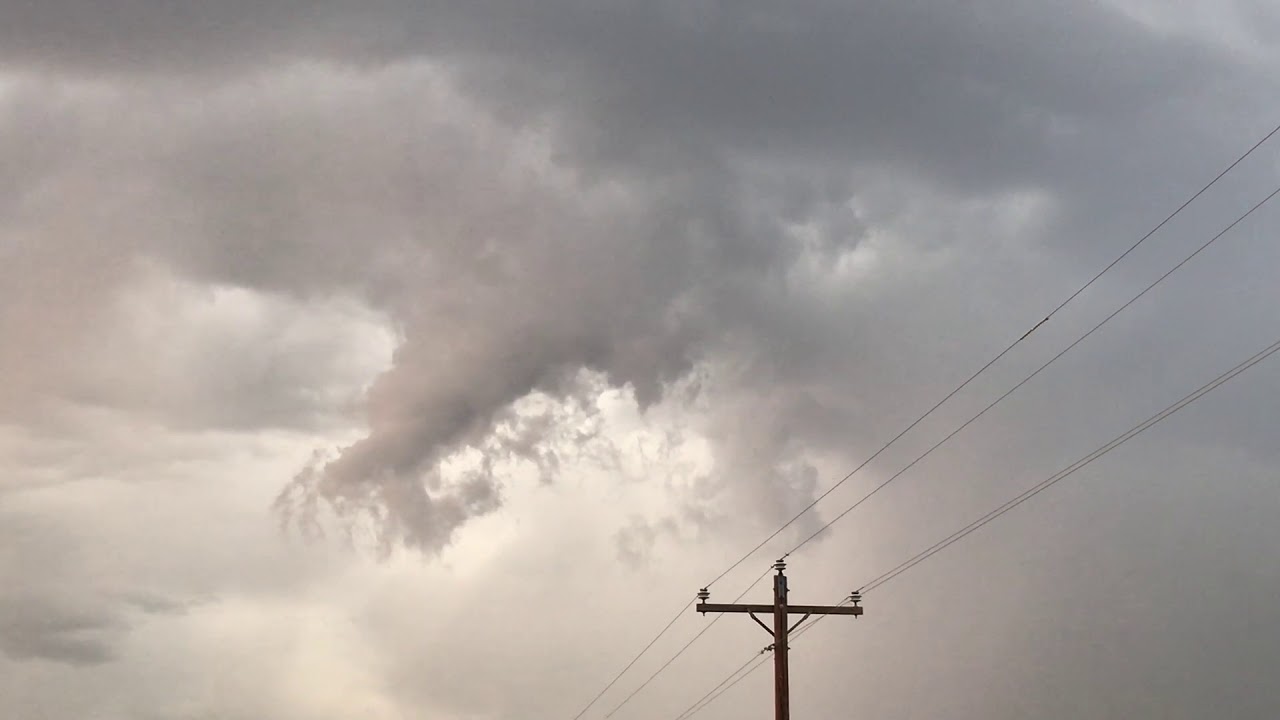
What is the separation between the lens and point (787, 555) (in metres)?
55.0

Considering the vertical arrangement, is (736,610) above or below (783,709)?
above

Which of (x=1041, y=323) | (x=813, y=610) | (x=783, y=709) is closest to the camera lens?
(x=1041, y=323)

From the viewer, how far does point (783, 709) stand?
50906 millimetres

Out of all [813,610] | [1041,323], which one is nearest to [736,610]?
[813,610]

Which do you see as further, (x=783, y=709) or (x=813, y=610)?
(x=813, y=610)

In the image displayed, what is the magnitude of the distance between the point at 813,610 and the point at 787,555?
7.82ft

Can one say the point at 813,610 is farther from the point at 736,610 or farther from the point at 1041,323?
the point at 1041,323

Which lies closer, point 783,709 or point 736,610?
point 783,709

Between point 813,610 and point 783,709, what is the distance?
5.19 metres

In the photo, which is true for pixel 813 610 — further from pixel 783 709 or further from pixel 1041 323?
pixel 1041 323

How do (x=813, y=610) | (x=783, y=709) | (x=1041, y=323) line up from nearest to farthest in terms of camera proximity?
(x=1041, y=323) → (x=783, y=709) → (x=813, y=610)

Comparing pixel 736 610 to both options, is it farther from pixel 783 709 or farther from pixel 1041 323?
pixel 1041 323

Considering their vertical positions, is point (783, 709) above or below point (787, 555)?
below

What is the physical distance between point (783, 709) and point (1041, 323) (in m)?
19.4
